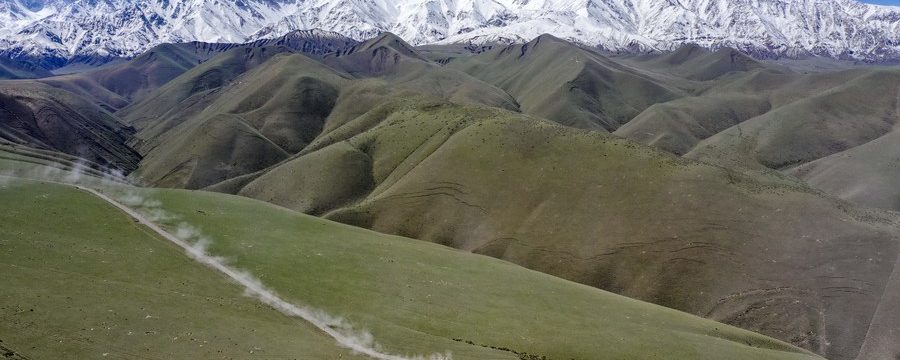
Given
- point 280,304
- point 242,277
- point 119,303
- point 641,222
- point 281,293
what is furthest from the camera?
point 641,222

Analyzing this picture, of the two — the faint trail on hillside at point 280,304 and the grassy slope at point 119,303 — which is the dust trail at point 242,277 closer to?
the faint trail on hillside at point 280,304

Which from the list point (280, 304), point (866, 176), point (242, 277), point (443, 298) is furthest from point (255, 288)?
point (866, 176)

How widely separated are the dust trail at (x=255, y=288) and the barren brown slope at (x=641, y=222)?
5343 centimetres

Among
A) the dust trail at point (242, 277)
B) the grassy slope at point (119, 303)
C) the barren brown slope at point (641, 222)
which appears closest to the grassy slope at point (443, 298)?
the dust trail at point (242, 277)

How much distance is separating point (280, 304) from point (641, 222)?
217ft

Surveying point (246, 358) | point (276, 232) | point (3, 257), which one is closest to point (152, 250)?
point (3, 257)

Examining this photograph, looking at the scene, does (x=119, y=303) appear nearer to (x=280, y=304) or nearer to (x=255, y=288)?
(x=255, y=288)

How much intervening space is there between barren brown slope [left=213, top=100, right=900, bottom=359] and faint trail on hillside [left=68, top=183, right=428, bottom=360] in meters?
54.7

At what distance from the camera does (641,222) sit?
98.4 m

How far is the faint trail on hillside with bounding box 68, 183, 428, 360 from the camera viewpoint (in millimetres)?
45500

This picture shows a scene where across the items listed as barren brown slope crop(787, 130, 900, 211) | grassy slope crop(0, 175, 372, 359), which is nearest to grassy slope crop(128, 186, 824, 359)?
grassy slope crop(0, 175, 372, 359)

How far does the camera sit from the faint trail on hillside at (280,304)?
45.5 metres

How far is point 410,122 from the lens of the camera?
179000mm

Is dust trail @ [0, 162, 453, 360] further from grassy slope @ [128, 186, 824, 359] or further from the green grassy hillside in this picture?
grassy slope @ [128, 186, 824, 359]
